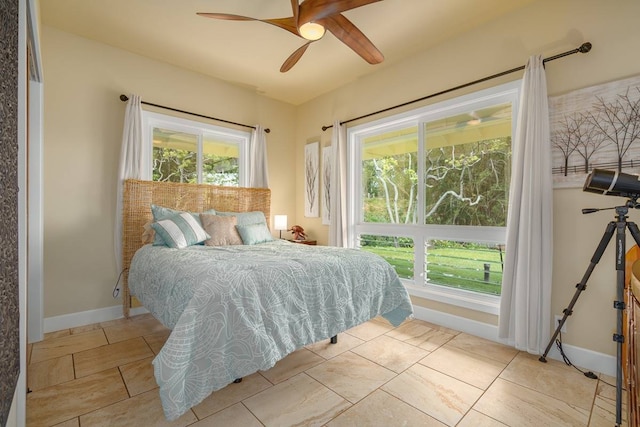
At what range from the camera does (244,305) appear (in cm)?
162

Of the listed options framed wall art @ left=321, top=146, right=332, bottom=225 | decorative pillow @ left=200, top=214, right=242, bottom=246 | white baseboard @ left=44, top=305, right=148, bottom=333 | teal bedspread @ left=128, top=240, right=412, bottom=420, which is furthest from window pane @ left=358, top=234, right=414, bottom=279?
white baseboard @ left=44, top=305, right=148, bottom=333

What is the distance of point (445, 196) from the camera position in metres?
3.10

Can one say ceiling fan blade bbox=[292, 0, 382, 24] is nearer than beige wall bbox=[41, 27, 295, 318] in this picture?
Yes

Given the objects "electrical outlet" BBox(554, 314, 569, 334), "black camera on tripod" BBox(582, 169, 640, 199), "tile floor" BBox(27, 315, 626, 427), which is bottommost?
"tile floor" BBox(27, 315, 626, 427)

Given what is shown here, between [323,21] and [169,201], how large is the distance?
97.5 inches

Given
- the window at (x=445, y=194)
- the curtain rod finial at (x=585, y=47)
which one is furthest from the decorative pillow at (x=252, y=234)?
the curtain rod finial at (x=585, y=47)

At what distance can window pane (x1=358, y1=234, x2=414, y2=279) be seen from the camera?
3.38 metres

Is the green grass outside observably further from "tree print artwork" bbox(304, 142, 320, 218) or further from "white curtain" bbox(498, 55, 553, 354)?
"tree print artwork" bbox(304, 142, 320, 218)

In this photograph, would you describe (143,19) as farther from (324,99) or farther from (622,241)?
(622,241)

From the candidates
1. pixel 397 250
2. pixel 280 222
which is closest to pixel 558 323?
pixel 397 250

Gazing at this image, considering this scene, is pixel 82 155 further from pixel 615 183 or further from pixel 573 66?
pixel 573 66

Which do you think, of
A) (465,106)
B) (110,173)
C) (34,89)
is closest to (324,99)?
(465,106)

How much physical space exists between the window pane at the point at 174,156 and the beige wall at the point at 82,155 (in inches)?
15.2

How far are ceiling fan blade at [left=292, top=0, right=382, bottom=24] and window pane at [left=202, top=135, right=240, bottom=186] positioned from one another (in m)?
2.40
